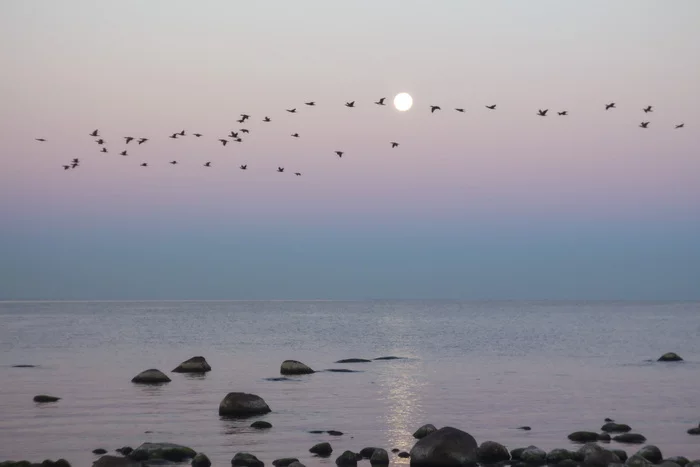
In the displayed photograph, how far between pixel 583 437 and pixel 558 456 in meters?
4.85

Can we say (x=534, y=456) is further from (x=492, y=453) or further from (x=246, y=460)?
(x=246, y=460)

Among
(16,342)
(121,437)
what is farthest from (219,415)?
(16,342)

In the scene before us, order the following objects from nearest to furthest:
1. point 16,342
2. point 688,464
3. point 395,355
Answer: point 688,464, point 395,355, point 16,342

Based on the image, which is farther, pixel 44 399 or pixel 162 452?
pixel 44 399

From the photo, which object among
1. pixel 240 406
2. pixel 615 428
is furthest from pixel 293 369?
pixel 615 428

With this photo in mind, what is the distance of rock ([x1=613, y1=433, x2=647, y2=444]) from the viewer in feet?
105

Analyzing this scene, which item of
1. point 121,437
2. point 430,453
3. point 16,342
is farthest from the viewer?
point 16,342

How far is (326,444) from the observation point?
3006cm

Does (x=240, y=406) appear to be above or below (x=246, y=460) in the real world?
above

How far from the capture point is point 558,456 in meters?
27.9

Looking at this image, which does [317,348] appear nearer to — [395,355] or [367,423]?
[395,355]

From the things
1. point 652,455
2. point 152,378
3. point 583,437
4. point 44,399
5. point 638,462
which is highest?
point 638,462

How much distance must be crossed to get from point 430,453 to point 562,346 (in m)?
64.4

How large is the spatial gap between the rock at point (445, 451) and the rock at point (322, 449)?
3.08 meters
